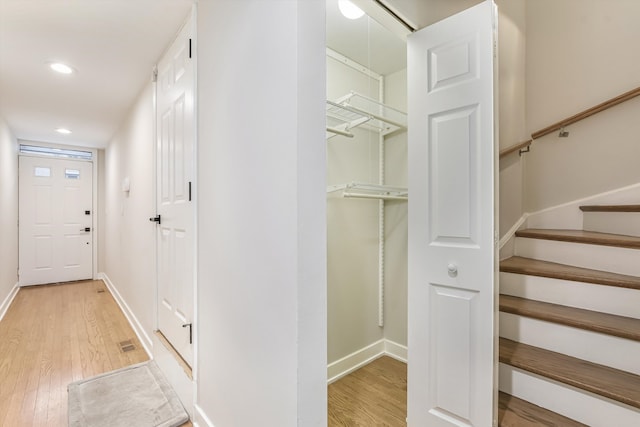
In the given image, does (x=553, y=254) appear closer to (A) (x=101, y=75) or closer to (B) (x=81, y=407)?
(B) (x=81, y=407)

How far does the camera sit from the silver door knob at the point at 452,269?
1429 mm

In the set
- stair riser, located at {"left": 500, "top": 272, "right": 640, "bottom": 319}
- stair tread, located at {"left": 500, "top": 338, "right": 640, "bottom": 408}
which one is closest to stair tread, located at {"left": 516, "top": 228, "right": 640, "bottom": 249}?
stair riser, located at {"left": 500, "top": 272, "right": 640, "bottom": 319}

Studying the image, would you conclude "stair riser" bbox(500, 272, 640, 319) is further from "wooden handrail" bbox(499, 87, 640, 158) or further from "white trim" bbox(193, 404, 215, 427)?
"white trim" bbox(193, 404, 215, 427)

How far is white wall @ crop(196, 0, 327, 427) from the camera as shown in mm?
883

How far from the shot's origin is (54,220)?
473 cm

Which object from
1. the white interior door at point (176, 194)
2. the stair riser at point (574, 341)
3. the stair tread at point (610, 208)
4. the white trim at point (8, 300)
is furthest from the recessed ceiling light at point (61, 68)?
the stair tread at point (610, 208)

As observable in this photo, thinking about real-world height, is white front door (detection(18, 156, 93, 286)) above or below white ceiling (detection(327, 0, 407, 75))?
below

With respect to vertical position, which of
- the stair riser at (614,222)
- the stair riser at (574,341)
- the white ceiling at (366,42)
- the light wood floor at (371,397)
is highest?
the white ceiling at (366,42)

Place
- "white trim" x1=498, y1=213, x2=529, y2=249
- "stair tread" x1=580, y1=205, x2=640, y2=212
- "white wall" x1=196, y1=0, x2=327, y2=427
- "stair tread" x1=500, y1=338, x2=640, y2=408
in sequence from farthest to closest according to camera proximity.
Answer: "white trim" x1=498, y1=213, x2=529, y2=249, "stair tread" x1=580, y1=205, x2=640, y2=212, "stair tread" x1=500, y1=338, x2=640, y2=408, "white wall" x1=196, y1=0, x2=327, y2=427

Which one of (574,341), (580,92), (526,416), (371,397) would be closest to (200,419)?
(371,397)

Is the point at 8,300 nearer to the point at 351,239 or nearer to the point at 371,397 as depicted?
the point at 351,239

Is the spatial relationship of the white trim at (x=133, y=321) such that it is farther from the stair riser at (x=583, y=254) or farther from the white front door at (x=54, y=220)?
the stair riser at (x=583, y=254)

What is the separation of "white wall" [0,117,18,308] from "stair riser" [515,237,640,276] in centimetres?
519

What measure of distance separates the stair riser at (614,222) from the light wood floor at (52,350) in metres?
3.60
